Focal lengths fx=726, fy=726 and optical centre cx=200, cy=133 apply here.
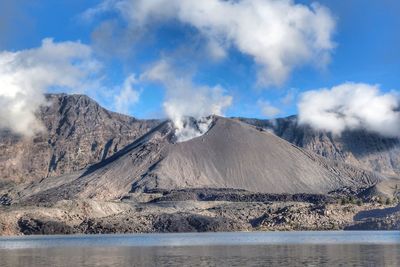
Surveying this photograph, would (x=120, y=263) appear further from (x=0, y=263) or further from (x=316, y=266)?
(x=316, y=266)

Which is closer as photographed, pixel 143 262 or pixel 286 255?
pixel 143 262

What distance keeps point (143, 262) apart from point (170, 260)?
4.16 meters

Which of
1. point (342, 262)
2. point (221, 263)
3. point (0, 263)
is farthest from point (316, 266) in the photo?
point (0, 263)

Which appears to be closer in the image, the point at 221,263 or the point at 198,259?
the point at 221,263

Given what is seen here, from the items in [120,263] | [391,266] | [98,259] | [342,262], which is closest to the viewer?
[391,266]

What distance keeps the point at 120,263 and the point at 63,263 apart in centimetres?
734

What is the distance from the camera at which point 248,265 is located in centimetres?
8369

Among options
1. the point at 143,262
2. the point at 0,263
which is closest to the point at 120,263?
the point at 143,262

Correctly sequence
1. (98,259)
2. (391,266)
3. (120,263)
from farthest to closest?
(98,259) → (120,263) → (391,266)

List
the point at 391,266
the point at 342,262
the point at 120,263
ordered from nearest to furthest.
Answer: the point at 391,266 < the point at 342,262 < the point at 120,263

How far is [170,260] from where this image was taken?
95.6 m

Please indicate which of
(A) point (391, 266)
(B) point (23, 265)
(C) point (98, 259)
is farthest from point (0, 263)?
(A) point (391, 266)

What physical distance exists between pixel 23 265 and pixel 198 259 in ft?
74.3

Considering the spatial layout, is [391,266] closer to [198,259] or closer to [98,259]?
[198,259]
